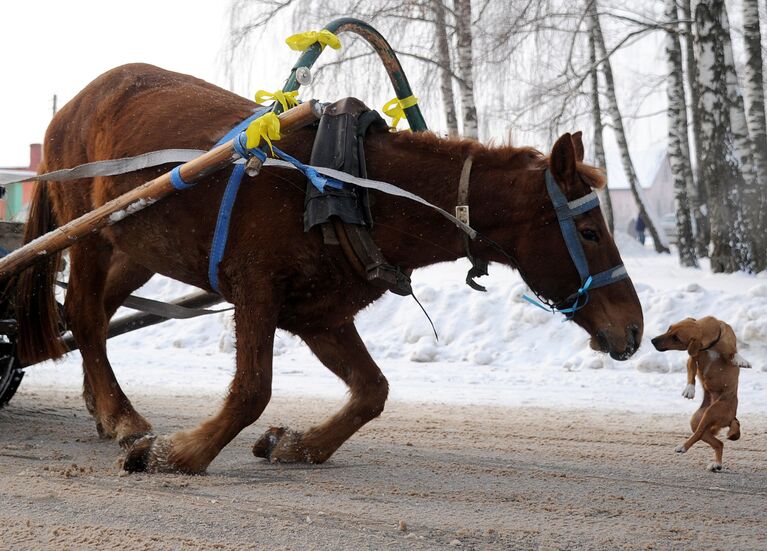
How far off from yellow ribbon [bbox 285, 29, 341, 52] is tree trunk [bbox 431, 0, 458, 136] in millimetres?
9353

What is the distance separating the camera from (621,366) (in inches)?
315

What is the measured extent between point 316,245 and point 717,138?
30.4 feet

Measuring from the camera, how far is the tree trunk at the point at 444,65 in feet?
46.3

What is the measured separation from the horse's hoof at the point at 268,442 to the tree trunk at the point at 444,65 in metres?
9.86

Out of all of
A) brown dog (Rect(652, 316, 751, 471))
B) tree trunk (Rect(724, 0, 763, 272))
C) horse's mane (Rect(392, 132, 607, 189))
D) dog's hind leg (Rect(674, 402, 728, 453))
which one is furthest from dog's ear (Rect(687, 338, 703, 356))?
tree trunk (Rect(724, 0, 763, 272))

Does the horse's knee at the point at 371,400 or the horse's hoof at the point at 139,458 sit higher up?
the horse's knee at the point at 371,400

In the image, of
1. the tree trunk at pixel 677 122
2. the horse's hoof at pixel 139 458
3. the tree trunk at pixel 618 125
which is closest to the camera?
the horse's hoof at pixel 139 458

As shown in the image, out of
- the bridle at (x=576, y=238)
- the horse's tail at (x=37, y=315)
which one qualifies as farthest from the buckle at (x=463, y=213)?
the horse's tail at (x=37, y=315)

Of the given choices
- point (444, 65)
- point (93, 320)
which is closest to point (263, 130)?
point (93, 320)

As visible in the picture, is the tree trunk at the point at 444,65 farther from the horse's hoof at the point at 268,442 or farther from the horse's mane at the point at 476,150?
the horse's hoof at the point at 268,442

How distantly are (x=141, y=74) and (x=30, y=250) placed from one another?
1159 millimetres

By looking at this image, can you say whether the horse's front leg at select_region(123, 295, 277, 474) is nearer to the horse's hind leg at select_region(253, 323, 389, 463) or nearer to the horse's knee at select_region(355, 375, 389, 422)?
the horse's hind leg at select_region(253, 323, 389, 463)

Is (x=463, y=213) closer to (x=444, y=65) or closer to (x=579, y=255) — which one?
(x=579, y=255)

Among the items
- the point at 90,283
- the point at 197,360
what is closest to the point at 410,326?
the point at 197,360
